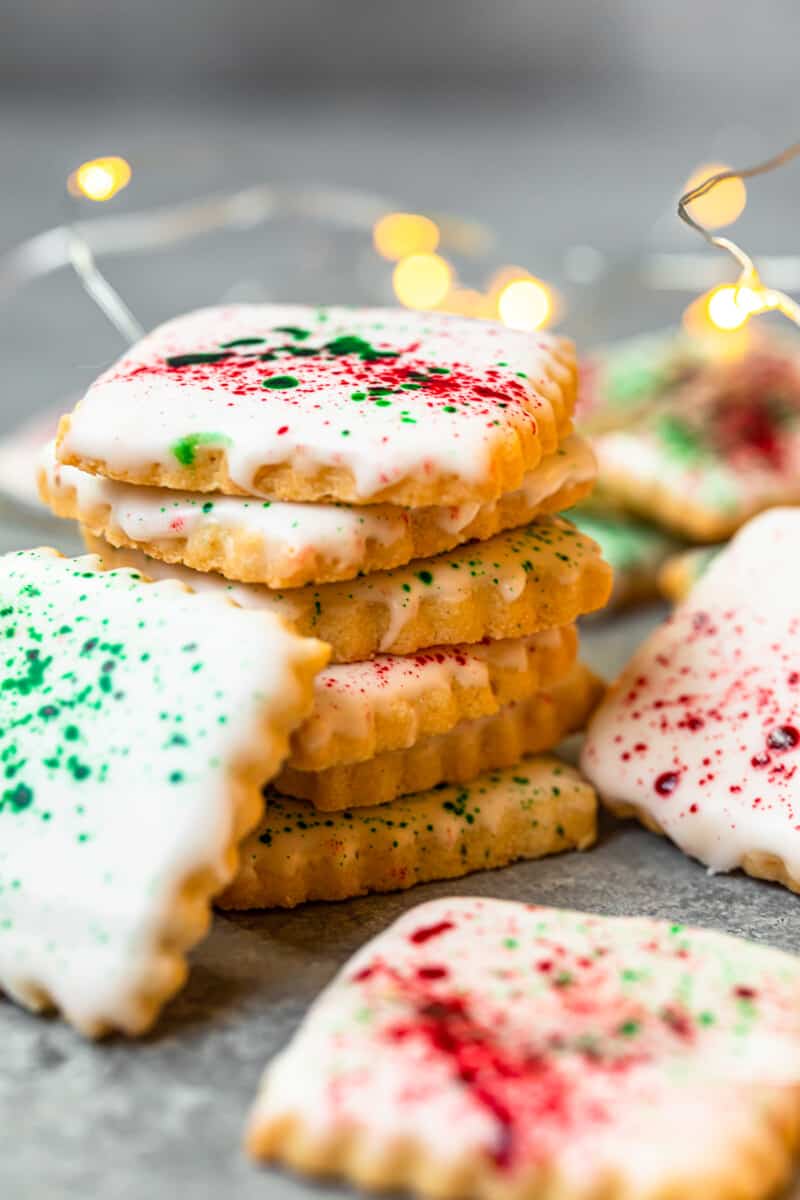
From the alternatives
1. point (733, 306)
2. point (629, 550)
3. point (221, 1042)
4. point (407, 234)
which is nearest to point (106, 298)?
point (733, 306)

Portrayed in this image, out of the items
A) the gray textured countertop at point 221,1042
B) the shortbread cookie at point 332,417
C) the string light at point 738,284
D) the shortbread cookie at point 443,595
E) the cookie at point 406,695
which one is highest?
the string light at point 738,284

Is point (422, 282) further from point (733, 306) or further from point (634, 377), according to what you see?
point (733, 306)

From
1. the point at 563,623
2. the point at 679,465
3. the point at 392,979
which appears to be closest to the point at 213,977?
the point at 392,979

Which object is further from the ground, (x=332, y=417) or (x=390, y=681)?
(x=332, y=417)

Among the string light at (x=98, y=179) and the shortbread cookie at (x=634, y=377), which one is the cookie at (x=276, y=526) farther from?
the shortbread cookie at (x=634, y=377)

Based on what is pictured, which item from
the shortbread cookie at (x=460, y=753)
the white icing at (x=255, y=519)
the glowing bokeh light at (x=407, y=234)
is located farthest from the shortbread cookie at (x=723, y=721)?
the glowing bokeh light at (x=407, y=234)

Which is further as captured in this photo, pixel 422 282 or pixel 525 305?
pixel 422 282
